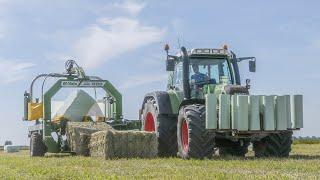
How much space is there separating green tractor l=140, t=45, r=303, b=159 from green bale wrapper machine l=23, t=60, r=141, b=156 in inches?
109

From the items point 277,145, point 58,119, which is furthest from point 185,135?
point 58,119

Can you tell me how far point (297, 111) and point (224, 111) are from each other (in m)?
1.83

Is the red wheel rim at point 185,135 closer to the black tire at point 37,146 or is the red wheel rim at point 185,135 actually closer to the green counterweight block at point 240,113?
the green counterweight block at point 240,113

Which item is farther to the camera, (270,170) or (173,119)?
(173,119)

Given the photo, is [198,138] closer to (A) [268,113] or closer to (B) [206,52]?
(A) [268,113]

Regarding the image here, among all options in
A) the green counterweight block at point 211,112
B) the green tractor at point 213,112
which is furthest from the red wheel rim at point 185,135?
the green counterweight block at point 211,112

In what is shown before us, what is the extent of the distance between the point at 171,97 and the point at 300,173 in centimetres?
663

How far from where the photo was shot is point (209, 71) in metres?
15.5

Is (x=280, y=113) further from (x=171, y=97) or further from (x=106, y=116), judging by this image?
(x=106, y=116)

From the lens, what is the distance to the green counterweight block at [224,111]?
13109 mm

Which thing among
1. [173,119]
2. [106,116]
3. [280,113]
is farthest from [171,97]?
[106,116]

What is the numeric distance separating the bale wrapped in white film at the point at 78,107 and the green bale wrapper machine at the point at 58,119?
292 millimetres

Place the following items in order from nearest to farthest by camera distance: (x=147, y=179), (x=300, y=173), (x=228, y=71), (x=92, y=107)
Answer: (x=147, y=179) → (x=300, y=173) → (x=228, y=71) → (x=92, y=107)

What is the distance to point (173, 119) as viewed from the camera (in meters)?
15.3
